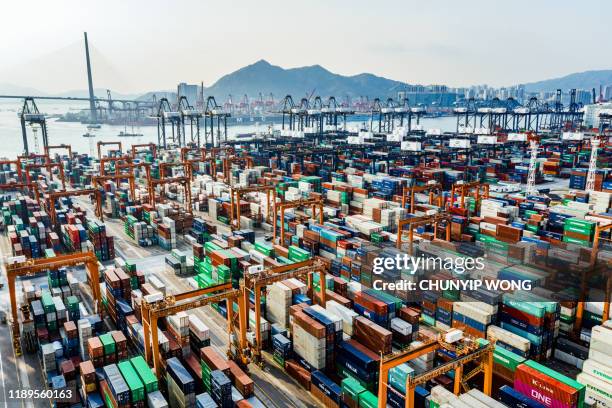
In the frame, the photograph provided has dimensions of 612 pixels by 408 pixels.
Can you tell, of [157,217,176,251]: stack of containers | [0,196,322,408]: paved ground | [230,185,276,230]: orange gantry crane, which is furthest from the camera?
[230,185,276,230]: orange gantry crane

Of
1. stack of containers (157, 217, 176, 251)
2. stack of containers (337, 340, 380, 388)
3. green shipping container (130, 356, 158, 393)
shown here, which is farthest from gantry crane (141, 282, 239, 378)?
stack of containers (157, 217, 176, 251)

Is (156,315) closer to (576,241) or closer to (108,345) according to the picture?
(108,345)

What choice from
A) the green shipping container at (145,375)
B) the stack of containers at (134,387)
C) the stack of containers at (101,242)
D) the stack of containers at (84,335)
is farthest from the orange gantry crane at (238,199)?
the stack of containers at (134,387)

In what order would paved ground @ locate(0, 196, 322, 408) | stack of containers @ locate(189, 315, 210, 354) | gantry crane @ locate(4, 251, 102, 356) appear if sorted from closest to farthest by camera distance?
paved ground @ locate(0, 196, 322, 408)
stack of containers @ locate(189, 315, 210, 354)
gantry crane @ locate(4, 251, 102, 356)

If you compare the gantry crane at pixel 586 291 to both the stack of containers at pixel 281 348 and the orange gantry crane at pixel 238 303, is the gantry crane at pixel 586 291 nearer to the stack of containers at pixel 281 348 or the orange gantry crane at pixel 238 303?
the orange gantry crane at pixel 238 303

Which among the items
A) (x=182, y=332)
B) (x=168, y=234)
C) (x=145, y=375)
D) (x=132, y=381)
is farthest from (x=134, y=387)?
(x=168, y=234)

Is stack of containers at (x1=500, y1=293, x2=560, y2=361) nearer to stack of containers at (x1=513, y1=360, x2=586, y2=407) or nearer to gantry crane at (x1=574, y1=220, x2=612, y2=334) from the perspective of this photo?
gantry crane at (x1=574, y1=220, x2=612, y2=334)

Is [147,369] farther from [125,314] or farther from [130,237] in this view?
[130,237]
